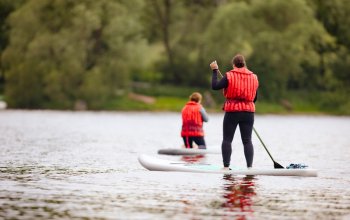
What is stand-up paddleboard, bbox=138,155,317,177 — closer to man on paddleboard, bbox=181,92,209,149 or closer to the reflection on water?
the reflection on water

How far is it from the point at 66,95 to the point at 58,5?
22.7ft

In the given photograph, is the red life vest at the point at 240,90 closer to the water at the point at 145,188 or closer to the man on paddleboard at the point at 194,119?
the water at the point at 145,188

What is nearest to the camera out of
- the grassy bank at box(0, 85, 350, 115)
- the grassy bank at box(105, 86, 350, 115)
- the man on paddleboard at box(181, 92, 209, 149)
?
the man on paddleboard at box(181, 92, 209, 149)

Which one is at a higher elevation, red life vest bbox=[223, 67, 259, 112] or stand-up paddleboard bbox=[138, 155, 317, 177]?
red life vest bbox=[223, 67, 259, 112]

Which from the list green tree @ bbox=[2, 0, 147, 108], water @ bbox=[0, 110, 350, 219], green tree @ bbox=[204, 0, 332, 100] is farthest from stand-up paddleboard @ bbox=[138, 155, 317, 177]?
green tree @ bbox=[204, 0, 332, 100]

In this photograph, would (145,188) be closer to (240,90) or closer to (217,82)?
(217,82)

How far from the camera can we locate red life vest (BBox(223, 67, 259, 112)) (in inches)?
701

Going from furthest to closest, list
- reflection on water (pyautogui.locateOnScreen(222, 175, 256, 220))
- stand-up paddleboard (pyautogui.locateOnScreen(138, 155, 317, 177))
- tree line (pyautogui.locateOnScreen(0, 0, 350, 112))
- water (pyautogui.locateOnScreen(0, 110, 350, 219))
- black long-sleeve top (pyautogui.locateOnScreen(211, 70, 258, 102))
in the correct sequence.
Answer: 1. tree line (pyautogui.locateOnScreen(0, 0, 350, 112))
2. stand-up paddleboard (pyautogui.locateOnScreen(138, 155, 317, 177))
3. black long-sleeve top (pyautogui.locateOnScreen(211, 70, 258, 102))
4. reflection on water (pyautogui.locateOnScreen(222, 175, 256, 220))
5. water (pyautogui.locateOnScreen(0, 110, 350, 219))

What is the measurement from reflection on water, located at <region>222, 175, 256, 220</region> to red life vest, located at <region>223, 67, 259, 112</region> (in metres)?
1.24

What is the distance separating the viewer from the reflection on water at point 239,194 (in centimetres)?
1302

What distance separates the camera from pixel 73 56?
214 ft

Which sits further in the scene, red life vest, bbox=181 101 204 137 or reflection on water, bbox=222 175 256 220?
red life vest, bbox=181 101 204 137

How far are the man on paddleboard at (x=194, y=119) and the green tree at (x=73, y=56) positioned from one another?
40.5m

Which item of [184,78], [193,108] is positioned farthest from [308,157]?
[184,78]
